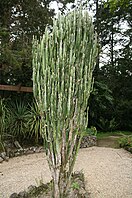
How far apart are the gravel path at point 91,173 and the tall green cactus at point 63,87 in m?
1.13

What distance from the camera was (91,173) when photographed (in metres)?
4.09

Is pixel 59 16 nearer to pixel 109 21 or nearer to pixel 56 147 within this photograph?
pixel 56 147

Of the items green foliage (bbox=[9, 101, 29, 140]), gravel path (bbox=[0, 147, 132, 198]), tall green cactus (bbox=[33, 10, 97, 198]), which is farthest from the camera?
green foliage (bbox=[9, 101, 29, 140])

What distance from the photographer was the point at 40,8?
7.67m

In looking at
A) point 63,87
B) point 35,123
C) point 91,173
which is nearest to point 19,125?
point 35,123

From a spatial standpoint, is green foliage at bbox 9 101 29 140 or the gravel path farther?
green foliage at bbox 9 101 29 140

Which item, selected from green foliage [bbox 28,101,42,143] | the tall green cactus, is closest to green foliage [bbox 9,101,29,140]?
green foliage [bbox 28,101,42,143]

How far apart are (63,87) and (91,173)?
2601 mm

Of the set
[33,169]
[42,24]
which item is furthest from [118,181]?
[42,24]

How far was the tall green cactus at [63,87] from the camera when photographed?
6.99 ft

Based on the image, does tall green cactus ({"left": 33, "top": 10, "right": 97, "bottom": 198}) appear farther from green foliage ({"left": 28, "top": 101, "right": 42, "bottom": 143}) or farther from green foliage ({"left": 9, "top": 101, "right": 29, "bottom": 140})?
green foliage ({"left": 9, "top": 101, "right": 29, "bottom": 140})

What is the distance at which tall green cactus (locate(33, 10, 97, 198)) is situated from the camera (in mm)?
2131

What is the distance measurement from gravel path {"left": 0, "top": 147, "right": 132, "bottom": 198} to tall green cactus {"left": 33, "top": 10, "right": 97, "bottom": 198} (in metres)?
1.13

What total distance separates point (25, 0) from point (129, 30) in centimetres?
746
